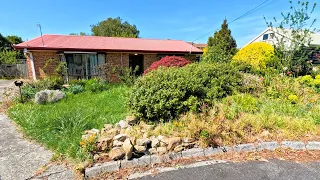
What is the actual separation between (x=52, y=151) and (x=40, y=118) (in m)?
1.87

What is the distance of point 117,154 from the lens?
2.90 m

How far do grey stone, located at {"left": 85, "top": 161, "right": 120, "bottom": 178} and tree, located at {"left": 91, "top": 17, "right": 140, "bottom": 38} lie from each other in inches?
1195

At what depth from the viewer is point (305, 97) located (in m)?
5.50

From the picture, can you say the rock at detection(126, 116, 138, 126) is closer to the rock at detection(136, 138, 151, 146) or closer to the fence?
the rock at detection(136, 138, 151, 146)

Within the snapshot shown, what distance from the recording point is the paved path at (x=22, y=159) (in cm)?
279

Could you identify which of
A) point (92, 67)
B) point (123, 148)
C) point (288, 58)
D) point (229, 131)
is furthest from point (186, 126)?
point (92, 67)

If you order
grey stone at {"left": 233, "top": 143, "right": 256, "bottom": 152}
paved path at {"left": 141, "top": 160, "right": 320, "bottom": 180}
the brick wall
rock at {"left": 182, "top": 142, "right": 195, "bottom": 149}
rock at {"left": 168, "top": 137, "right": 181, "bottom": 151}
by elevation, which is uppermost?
the brick wall

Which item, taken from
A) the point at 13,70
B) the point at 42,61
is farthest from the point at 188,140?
the point at 13,70

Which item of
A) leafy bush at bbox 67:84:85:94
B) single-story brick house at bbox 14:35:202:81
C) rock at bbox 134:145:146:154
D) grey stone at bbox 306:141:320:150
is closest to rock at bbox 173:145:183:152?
rock at bbox 134:145:146:154

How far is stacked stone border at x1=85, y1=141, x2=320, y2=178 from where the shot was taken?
277cm

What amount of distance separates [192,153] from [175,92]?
5.11 ft

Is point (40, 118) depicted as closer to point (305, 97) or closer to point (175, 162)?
point (175, 162)

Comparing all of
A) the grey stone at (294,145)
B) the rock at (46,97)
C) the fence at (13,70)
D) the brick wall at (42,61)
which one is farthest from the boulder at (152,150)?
the fence at (13,70)

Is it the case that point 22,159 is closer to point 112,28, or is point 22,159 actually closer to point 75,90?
point 75,90
